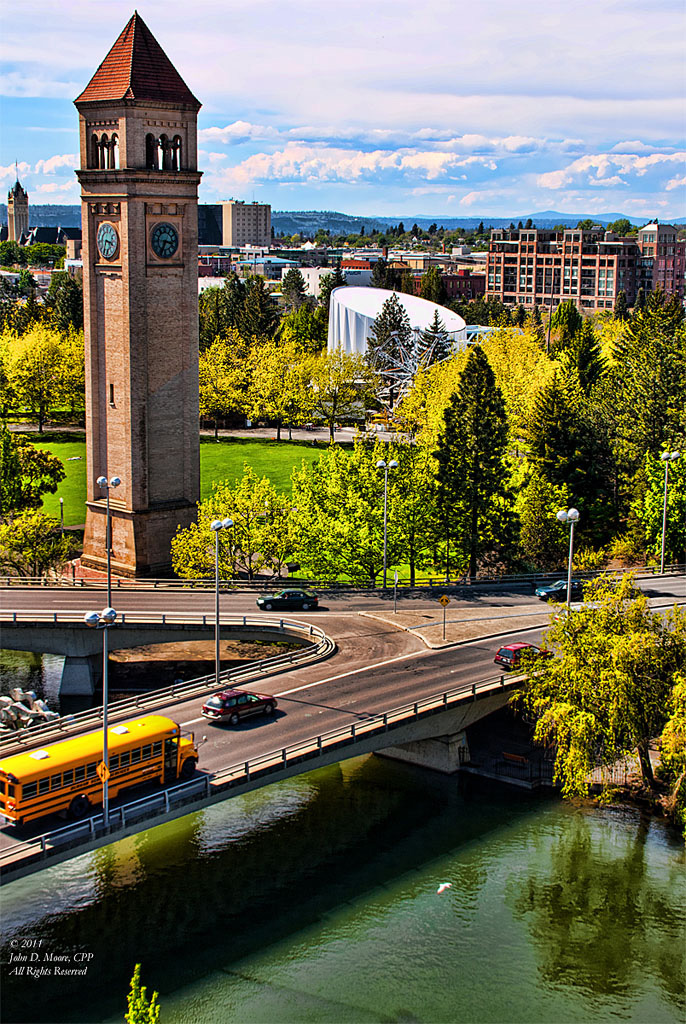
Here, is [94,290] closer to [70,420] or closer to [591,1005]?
[591,1005]

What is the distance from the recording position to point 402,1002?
35562 millimetres

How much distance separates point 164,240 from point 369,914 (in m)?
40.9

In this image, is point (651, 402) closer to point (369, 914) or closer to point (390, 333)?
point (369, 914)

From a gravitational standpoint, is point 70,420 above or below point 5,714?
above

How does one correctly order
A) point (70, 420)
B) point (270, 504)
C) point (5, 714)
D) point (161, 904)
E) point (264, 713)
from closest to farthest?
point (161, 904) < point (264, 713) < point (5, 714) < point (270, 504) < point (70, 420)

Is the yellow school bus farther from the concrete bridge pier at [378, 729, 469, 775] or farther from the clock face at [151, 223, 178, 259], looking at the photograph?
the clock face at [151, 223, 178, 259]

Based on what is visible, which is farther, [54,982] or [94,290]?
[94,290]

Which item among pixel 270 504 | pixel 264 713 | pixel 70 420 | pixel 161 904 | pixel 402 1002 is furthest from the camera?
pixel 70 420

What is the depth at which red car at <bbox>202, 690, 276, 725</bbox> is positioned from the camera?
4469 cm

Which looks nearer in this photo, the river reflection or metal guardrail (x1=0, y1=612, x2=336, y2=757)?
the river reflection

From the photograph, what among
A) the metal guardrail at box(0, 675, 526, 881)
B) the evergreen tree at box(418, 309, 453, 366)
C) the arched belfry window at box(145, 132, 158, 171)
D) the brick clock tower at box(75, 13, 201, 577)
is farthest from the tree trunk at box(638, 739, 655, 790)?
the evergreen tree at box(418, 309, 453, 366)

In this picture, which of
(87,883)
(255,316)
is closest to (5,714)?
(87,883)

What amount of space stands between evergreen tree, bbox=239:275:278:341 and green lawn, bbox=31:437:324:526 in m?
31.5

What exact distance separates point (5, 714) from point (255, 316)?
106m
